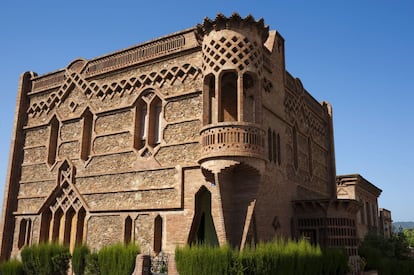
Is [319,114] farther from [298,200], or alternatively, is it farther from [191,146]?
[191,146]

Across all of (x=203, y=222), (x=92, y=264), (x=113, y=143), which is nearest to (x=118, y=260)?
(x=92, y=264)

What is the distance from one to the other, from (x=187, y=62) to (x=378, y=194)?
2320cm

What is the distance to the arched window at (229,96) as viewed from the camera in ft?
44.1

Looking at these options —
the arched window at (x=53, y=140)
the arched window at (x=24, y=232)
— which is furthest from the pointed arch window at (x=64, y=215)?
the arched window at (x=53, y=140)

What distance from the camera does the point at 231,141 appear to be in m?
11.9

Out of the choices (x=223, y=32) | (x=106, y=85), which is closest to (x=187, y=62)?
(x=223, y=32)

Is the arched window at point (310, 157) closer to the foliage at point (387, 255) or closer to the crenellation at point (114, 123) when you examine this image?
the foliage at point (387, 255)

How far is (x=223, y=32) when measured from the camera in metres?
13.0

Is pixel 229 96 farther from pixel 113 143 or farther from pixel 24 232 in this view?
pixel 24 232

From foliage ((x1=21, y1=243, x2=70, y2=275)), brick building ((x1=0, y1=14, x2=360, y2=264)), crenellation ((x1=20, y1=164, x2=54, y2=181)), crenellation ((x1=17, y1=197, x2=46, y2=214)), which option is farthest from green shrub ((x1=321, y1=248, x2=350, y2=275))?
crenellation ((x1=17, y1=197, x2=46, y2=214))

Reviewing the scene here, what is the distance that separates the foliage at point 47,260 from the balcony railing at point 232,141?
5.41 m

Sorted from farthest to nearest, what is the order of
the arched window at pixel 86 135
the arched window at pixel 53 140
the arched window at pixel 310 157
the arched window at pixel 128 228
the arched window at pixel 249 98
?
1. the arched window at pixel 310 157
2. the arched window at pixel 53 140
3. the arched window at pixel 86 135
4. the arched window at pixel 128 228
5. the arched window at pixel 249 98

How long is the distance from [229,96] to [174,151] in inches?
108

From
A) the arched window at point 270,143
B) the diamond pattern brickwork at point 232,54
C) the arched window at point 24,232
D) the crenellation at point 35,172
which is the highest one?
the diamond pattern brickwork at point 232,54
